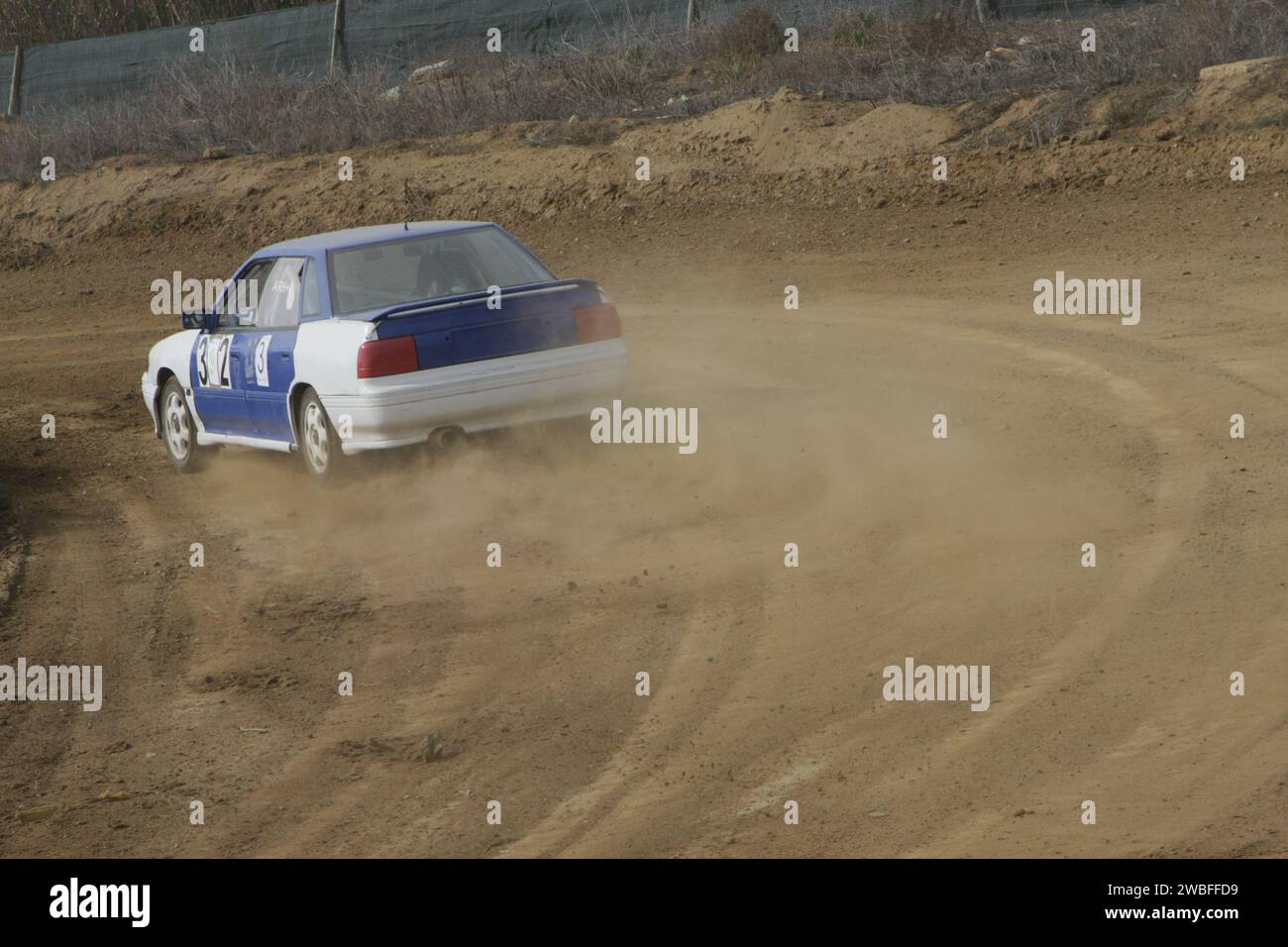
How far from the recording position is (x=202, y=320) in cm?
1170

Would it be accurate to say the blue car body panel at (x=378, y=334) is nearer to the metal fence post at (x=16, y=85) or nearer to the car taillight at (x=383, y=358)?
the car taillight at (x=383, y=358)

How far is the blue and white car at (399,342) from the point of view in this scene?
10.2 meters

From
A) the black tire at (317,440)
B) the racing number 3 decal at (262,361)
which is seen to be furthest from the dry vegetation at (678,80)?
the black tire at (317,440)

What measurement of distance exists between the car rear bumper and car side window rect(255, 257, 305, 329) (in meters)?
0.95

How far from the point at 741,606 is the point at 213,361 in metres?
5.48

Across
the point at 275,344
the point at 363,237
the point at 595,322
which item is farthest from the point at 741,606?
the point at 363,237

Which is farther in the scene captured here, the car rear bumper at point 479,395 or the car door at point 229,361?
the car door at point 229,361

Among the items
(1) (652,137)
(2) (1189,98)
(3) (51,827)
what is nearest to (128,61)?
(1) (652,137)

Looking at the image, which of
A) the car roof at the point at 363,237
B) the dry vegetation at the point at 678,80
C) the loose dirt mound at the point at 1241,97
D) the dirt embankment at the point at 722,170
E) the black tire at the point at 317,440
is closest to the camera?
the black tire at the point at 317,440

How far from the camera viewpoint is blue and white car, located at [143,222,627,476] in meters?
10.2


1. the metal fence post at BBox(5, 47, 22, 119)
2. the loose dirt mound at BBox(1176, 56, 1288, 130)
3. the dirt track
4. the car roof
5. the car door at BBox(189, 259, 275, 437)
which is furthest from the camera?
the metal fence post at BBox(5, 47, 22, 119)

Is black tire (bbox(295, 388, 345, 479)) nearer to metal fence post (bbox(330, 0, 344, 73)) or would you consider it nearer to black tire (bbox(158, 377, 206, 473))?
black tire (bbox(158, 377, 206, 473))

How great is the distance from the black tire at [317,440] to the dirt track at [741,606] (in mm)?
212

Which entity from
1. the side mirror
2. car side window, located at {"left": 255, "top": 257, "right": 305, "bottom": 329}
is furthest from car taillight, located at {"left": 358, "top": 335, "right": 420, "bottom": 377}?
the side mirror
